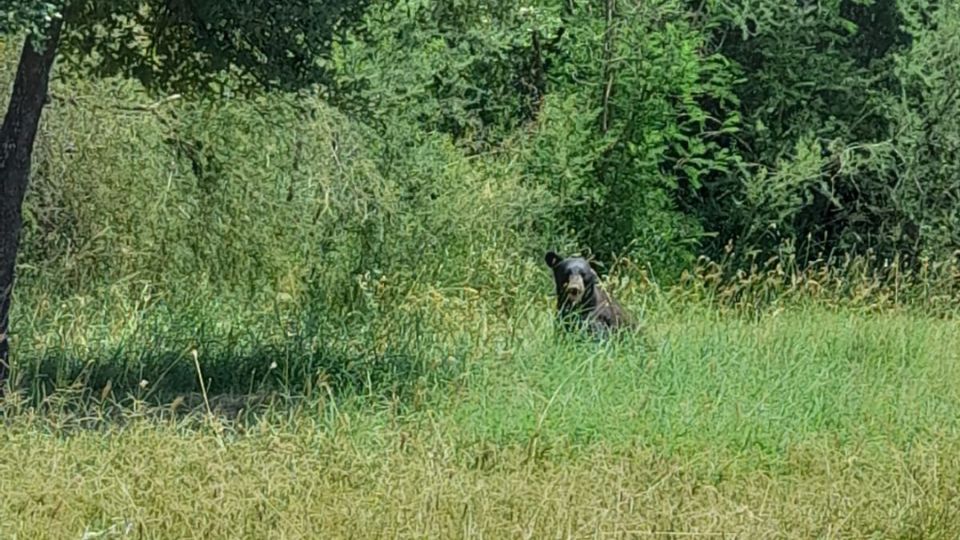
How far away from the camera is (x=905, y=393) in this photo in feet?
28.7

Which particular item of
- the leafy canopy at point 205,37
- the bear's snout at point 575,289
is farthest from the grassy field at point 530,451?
the leafy canopy at point 205,37

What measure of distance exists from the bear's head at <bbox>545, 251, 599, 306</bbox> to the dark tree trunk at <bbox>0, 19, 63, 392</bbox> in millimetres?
3884

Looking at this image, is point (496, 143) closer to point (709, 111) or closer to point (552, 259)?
point (709, 111)

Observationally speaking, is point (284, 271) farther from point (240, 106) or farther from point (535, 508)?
point (535, 508)

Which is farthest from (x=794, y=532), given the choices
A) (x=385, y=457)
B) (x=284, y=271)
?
(x=284, y=271)

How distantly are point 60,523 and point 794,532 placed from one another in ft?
10.1

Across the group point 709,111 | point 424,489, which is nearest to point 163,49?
point 424,489

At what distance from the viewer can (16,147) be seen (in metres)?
8.19

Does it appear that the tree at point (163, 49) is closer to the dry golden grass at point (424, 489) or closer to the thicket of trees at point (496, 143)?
the thicket of trees at point (496, 143)

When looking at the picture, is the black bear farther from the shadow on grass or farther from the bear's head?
the shadow on grass

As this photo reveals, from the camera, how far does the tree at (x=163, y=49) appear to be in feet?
26.9

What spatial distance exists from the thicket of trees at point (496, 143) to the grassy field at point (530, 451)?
2.17 m

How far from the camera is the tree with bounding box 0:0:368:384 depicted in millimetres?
8188

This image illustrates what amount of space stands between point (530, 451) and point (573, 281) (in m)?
3.23
